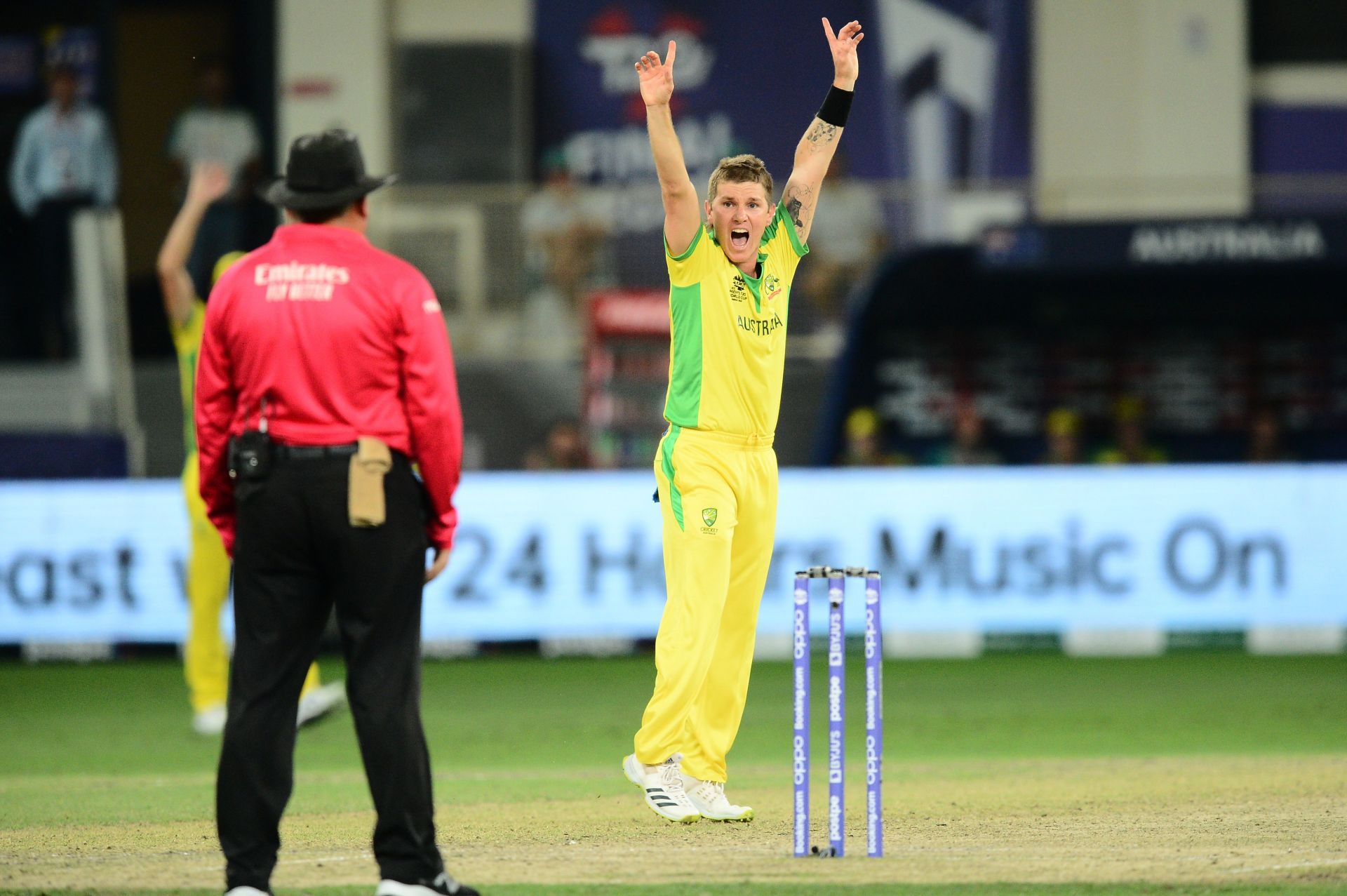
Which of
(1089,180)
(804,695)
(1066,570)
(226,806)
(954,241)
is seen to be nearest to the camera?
(226,806)

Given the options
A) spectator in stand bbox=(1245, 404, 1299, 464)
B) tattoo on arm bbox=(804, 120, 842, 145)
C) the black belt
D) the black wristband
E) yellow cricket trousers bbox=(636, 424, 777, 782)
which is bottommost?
spectator in stand bbox=(1245, 404, 1299, 464)

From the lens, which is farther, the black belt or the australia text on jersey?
the australia text on jersey

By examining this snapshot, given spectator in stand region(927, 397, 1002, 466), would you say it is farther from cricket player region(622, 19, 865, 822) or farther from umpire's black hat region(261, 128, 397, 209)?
umpire's black hat region(261, 128, 397, 209)

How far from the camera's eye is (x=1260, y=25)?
854 inches

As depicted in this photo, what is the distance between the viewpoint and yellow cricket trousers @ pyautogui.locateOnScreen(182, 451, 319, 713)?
10.4 meters

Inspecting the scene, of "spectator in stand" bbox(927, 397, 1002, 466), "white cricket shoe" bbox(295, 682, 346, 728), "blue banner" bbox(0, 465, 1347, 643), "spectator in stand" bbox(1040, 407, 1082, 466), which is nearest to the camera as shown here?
"white cricket shoe" bbox(295, 682, 346, 728)

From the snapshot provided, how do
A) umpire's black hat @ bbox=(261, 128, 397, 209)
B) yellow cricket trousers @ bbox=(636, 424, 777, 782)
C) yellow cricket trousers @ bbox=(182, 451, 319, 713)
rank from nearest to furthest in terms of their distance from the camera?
umpire's black hat @ bbox=(261, 128, 397, 209), yellow cricket trousers @ bbox=(636, 424, 777, 782), yellow cricket trousers @ bbox=(182, 451, 319, 713)

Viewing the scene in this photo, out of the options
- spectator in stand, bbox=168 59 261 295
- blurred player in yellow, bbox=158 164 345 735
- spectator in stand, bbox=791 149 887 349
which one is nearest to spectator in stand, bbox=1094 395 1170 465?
spectator in stand, bbox=791 149 887 349

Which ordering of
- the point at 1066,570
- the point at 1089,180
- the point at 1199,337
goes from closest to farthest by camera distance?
the point at 1066,570
the point at 1199,337
the point at 1089,180

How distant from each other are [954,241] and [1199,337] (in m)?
3.37

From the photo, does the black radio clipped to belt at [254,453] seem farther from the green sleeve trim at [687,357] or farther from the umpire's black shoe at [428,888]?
the green sleeve trim at [687,357]

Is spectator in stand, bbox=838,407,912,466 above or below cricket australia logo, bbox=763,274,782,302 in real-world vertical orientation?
below

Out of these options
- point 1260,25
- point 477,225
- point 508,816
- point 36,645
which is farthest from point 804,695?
point 1260,25

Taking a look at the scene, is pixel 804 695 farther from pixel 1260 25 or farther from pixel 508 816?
pixel 1260 25
